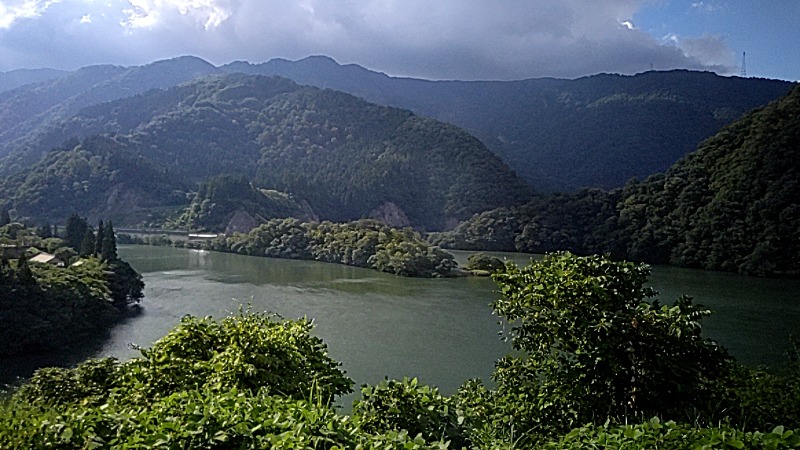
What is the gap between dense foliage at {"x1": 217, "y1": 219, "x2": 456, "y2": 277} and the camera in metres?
27.9

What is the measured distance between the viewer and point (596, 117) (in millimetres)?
66375

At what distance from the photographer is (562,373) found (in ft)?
12.0

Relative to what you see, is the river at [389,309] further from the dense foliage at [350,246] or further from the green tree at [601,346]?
the green tree at [601,346]

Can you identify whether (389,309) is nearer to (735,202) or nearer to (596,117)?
(735,202)

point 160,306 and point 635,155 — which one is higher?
point 635,155

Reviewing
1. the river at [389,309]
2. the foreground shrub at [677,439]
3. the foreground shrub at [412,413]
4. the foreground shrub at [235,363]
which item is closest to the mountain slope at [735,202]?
the river at [389,309]

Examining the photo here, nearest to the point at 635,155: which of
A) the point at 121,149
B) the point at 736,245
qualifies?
the point at 736,245

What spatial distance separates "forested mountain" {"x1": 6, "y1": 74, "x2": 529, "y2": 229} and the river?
18.0m

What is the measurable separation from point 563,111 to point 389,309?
58.4 metres

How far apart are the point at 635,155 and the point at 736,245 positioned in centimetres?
3109

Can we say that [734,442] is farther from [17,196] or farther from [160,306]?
[17,196]

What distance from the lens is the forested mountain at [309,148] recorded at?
4847 centimetres

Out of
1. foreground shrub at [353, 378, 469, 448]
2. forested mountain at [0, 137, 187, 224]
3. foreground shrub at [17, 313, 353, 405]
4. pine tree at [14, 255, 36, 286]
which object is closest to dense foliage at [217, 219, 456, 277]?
forested mountain at [0, 137, 187, 224]

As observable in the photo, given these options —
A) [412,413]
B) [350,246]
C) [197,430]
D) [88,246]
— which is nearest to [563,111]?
[350,246]
